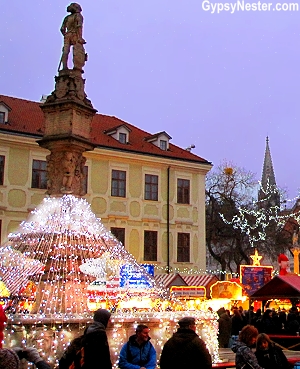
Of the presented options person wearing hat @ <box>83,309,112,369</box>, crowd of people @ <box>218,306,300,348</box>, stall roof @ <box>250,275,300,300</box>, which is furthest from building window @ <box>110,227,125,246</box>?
person wearing hat @ <box>83,309,112,369</box>

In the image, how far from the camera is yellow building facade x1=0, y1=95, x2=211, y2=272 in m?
26.7

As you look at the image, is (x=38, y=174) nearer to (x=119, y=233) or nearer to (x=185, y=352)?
(x=119, y=233)

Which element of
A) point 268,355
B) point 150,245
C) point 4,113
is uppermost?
point 4,113

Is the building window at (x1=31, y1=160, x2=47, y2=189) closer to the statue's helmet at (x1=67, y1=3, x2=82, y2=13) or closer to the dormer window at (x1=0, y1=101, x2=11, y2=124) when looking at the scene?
the dormer window at (x1=0, y1=101, x2=11, y2=124)

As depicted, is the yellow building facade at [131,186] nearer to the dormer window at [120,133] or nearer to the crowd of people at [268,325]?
the dormer window at [120,133]

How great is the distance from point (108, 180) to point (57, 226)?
16.4m

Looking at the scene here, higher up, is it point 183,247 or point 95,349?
point 183,247

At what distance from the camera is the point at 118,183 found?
2948 cm

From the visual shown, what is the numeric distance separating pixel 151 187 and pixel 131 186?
1.26 meters

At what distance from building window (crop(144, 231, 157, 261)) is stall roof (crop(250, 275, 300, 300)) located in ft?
43.3

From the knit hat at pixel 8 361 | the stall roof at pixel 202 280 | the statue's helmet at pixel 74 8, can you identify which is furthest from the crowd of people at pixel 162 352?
the stall roof at pixel 202 280

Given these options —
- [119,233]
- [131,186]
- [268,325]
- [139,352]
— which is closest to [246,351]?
[139,352]

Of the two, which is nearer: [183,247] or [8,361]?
[8,361]

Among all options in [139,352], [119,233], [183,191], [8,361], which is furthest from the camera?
[183,191]
